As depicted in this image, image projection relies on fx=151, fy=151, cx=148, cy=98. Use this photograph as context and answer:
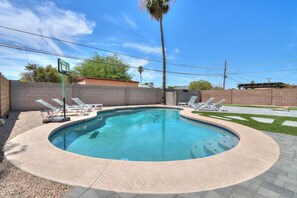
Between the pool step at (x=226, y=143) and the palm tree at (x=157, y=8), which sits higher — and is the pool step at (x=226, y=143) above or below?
A: below

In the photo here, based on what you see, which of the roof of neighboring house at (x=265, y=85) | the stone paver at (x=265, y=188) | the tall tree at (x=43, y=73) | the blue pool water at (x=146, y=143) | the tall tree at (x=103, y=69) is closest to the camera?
the stone paver at (x=265, y=188)

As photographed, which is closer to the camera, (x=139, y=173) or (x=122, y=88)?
(x=139, y=173)

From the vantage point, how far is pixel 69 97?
1295 centimetres

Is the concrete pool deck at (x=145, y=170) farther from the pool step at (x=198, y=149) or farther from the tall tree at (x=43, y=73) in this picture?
the tall tree at (x=43, y=73)

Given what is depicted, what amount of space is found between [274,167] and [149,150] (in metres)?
2.98

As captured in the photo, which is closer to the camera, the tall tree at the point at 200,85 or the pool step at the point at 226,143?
the pool step at the point at 226,143

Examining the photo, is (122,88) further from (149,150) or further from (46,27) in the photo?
(149,150)

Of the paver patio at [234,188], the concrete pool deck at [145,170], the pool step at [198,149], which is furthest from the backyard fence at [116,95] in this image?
the pool step at [198,149]

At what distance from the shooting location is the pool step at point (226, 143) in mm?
4661

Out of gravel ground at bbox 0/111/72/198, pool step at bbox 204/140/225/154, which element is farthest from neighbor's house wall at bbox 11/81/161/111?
pool step at bbox 204/140/225/154

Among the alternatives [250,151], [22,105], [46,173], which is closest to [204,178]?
[250,151]

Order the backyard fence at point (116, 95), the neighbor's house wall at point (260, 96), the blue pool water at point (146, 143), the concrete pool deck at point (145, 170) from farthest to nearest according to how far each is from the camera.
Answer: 1. the neighbor's house wall at point (260, 96)
2. the backyard fence at point (116, 95)
3. the blue pool water at point (146, 143)
4. the concrete pool deck at point (145, 170)

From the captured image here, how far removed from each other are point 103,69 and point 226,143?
1057 inches

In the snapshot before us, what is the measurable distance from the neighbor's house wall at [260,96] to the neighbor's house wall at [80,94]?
929 centimetres
